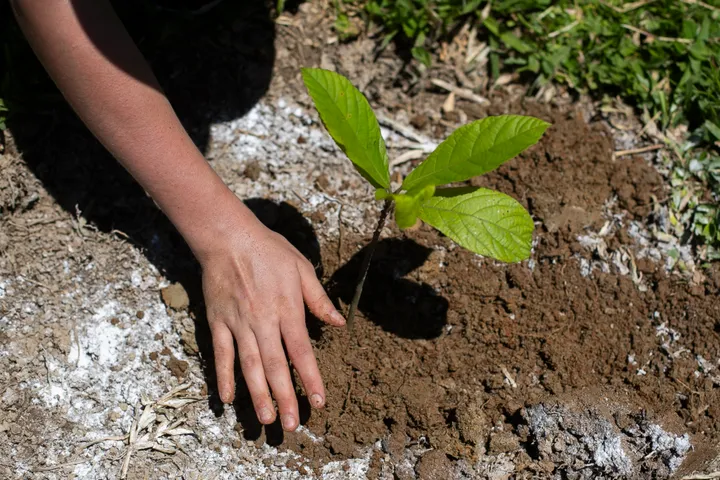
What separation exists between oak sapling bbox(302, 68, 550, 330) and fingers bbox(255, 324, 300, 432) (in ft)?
1.75

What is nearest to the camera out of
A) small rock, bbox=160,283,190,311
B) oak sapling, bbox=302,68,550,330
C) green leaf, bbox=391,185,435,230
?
green leaf, bbox=391,185,435,230

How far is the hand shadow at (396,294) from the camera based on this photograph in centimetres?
209

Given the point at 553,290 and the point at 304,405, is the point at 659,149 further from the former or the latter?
the point at 304,405

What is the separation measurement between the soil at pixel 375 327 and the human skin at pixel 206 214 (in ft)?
0.73

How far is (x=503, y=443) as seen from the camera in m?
1.97

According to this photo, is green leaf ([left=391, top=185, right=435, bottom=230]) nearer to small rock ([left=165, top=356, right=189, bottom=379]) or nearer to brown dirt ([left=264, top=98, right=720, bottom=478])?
brown dirt ([left=264, top=98, right=720, bottom=478])

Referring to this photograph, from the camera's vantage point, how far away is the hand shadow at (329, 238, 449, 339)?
6.85ft

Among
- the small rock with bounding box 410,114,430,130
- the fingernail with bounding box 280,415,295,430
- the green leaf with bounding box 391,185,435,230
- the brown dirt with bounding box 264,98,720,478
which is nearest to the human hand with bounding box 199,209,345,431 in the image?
the fingernail with bounding box 280,415,295,430

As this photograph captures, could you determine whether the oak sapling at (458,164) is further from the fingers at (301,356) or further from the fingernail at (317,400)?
the fingernail at (317,400)

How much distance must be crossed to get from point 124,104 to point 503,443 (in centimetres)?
145

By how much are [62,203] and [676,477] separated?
2116mm

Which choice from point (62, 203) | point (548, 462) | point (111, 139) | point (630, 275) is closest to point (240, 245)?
point (111, 139)

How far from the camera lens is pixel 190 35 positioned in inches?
95.8

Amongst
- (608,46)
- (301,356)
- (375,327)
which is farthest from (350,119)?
(608,46)
